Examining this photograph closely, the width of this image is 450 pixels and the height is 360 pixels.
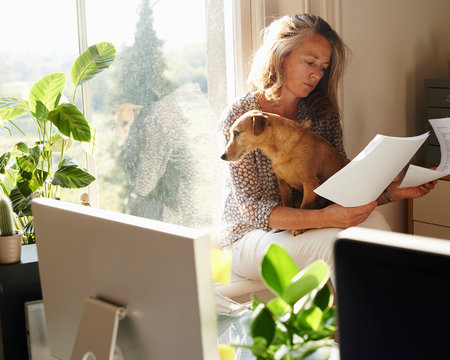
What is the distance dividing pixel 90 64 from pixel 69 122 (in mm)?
208

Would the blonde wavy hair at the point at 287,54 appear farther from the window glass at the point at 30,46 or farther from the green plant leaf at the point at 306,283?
the green plant leaf at the point at 306,283

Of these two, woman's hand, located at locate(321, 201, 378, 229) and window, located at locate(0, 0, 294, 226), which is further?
window, located at locate(0, 0, 294, 226)

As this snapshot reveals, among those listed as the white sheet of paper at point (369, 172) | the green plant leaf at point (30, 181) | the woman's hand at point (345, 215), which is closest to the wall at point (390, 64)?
the woman's hand at point (345, 215)

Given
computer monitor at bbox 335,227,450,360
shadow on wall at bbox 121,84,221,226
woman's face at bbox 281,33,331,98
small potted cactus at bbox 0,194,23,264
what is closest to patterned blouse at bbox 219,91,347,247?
woman's face at bbox 281,33,331,98

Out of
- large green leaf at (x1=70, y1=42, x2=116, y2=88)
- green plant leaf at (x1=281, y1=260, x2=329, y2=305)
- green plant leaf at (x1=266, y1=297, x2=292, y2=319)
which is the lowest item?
green plant leaf at (x1=266, y1=297, x2=292, y2=319)

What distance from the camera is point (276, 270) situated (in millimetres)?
720

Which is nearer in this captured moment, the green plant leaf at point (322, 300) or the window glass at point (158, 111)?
the green plant leaf at point (322, 300)

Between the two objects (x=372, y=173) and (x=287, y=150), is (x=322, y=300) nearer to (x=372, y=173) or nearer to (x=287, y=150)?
(x=372, y=173)

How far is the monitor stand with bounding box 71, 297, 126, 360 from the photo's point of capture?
0.83 m

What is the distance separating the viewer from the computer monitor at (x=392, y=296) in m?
0.44

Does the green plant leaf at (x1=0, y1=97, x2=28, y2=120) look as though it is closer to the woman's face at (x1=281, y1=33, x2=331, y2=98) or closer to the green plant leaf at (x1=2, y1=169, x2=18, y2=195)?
the green plant leaf at (x1=2, y1=169, x2=18, y2=195)

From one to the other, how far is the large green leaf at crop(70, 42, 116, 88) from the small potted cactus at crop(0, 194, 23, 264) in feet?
1.63

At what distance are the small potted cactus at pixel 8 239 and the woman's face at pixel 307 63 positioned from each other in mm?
1057

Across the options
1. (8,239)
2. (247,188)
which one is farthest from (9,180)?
(247,188)
